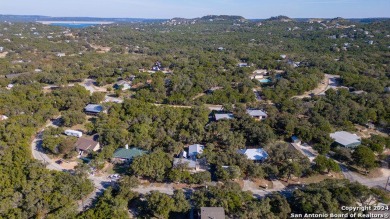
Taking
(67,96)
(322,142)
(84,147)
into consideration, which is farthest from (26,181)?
(322,142)

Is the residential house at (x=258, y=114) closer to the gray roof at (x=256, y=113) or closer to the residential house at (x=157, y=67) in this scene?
the gray roof at (x=256, y=113)

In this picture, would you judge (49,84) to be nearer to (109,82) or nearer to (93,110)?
(109,82)

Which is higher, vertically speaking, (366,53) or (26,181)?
(366,53)

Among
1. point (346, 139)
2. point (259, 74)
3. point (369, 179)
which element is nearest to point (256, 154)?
point (369, 179)

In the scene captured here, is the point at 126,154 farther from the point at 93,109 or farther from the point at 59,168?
the point at 93,109

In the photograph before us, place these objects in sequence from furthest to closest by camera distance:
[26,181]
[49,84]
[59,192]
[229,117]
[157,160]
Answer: [49,84] → [229,117] → [157,160] → [26,181] → [59,192]

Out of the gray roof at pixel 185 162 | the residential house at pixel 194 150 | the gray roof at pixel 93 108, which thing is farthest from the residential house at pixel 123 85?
the gray roof at pixel 185 162
